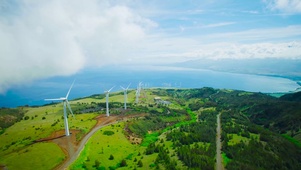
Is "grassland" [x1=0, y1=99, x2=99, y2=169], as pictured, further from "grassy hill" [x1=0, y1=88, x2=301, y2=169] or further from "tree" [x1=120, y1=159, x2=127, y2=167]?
"tree" [x1=120, y1=159, x2=127, y2=167]

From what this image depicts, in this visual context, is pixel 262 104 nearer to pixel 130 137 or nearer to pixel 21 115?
pixel 130 137

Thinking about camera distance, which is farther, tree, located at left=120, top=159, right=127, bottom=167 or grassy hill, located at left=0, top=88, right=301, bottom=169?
grassy hill, located at left=0, top=88, right=301, bottom=169

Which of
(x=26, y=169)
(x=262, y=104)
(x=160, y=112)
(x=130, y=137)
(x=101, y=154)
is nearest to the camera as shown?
(x=26, y=169)

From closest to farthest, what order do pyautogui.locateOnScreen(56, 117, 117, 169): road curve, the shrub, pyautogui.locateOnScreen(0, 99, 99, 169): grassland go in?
pyautogui.locateOnScreen(56, 117, 117, 169): road curve
pyautogui.locateOnScreen(0, 99, 99, 169): grassland
the shrub

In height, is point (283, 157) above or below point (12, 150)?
below

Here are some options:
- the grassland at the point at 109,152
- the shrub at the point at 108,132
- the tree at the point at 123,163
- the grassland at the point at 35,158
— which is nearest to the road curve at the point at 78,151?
the grassland at the point at 109,152

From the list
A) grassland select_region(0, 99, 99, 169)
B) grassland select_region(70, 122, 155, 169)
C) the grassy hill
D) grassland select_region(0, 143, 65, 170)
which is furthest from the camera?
the grassy hill

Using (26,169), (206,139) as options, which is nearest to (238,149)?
(206,139)

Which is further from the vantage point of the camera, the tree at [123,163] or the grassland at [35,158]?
the tree at [123,163]

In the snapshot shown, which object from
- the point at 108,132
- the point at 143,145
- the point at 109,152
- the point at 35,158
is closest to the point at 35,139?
the point at 35,158

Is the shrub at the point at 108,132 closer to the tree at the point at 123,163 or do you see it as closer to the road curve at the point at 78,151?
the road curve at the point at 78,151

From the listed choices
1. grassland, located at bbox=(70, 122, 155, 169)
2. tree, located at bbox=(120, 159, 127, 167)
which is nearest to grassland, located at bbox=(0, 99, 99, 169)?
grassland, located at bbox=(70, 122, 155, 169)
